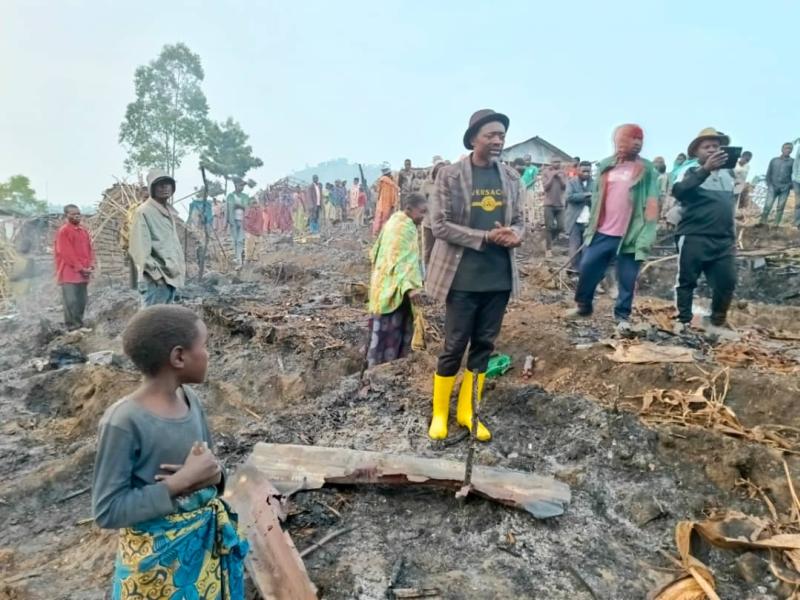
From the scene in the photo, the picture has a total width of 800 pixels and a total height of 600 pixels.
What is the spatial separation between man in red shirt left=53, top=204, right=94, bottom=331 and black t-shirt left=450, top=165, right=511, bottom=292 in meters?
7.16

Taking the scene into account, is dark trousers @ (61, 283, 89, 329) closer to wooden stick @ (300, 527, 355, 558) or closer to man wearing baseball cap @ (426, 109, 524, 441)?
man wearing baseball cap @ (426, 109, 524, 441)

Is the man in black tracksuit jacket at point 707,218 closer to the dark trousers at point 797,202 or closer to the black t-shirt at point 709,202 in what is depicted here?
the black t-shirt at point 709,202

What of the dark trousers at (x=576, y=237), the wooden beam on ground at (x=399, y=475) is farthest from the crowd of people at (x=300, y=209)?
the wooden beam on ground at (x=399, y=475)

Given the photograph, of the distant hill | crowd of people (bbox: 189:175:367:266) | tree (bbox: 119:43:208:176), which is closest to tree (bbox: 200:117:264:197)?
tree (bbox: 119:43:208:176)

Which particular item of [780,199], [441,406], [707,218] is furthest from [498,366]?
[780,199]

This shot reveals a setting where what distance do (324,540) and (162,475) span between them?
129cm

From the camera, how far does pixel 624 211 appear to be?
4.74 meters

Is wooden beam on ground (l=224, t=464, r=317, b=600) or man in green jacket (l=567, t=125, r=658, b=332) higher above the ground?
man in green jacket (l=567, t=125, r=658, b=332)

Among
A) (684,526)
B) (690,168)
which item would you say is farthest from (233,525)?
(690,168)

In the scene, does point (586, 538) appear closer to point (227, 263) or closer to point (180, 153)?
point (227, 263)

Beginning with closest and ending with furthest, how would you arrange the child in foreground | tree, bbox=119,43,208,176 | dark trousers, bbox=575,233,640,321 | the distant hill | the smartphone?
the child in foreground
the smartphone
dark trousers, bbox=575,233,640,321
tree, bbox=119,43,208,176
the distant hill

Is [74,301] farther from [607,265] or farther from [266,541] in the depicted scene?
[607,265]

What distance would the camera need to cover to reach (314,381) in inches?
232

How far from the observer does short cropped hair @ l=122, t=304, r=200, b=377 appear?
60.2 inches
